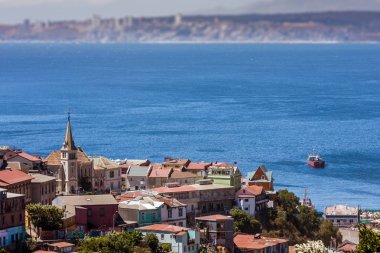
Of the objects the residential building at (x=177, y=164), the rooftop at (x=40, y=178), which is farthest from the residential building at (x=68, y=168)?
the residential building at (x=177, y=164)

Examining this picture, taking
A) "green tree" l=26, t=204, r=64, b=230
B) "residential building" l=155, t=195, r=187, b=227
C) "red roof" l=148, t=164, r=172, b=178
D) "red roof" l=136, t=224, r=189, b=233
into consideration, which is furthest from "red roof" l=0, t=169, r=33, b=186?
"red roof" l=148, t=164, r=172, b=178

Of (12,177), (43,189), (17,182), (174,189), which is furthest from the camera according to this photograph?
(174,189)

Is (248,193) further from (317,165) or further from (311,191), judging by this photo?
(317,165)

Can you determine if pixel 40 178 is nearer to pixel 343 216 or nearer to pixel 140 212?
pixel 140 212

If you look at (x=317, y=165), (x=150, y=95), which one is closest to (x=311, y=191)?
(x=317, y=165)

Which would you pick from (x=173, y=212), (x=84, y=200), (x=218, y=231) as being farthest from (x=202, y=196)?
(x=84, y=200)
